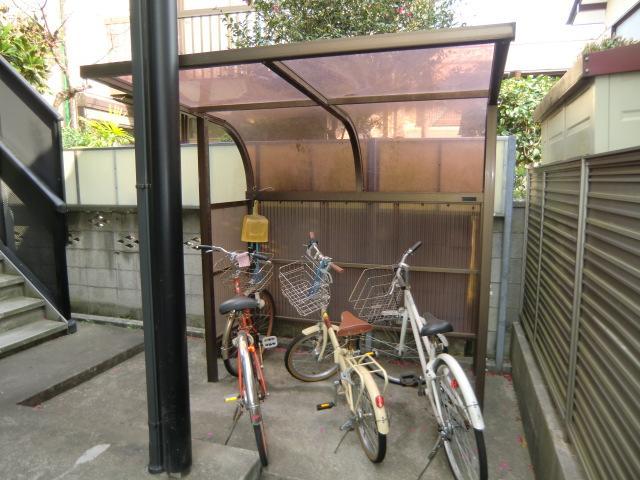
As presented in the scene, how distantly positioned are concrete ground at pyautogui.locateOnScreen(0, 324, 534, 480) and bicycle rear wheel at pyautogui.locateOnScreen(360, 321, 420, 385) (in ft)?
1.40

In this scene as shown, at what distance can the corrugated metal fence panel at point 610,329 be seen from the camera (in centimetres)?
164

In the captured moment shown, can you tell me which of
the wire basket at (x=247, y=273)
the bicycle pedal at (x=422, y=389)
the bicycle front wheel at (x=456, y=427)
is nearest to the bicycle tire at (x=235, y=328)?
the wire basket at (x=247, y=273)

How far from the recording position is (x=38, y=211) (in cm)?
494

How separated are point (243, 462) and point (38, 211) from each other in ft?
13.1

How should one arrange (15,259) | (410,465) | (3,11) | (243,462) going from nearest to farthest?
(243,462)
(410,465)
(15,259)
(3,11)

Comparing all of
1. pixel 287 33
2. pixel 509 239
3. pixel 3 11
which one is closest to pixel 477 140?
pixel 509 239

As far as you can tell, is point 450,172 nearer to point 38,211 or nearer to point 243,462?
point 243,462

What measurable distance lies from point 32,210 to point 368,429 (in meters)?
4.37

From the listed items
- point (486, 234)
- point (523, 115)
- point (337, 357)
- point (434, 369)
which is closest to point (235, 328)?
point (337, 357)

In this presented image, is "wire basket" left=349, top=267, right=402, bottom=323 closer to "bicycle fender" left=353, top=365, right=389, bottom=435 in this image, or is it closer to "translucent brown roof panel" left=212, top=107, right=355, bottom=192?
"translucent brown roof panel" left=212, top=107, right=355, bottom=192

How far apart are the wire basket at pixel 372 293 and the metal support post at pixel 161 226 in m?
2.40

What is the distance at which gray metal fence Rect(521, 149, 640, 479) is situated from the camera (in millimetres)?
1672

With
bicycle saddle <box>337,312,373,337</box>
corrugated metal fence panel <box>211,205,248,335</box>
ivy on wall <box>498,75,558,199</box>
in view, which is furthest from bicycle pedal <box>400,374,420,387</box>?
ivy on wall <box>498,75,558,199</box>

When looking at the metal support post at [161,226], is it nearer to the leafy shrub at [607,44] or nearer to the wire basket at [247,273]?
the wire basket at [247,273]
